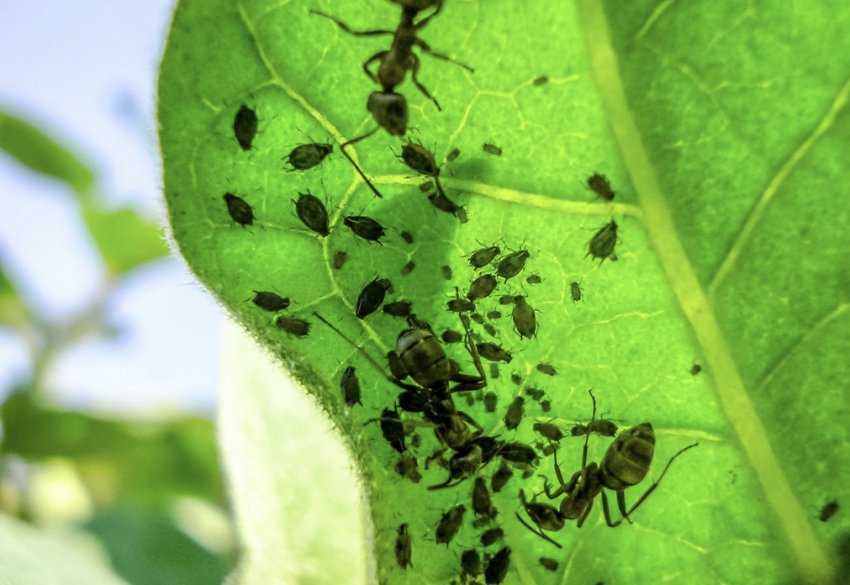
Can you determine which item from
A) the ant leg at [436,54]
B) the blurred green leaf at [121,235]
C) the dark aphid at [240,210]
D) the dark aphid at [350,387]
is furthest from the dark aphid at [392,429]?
the blurred green leaf at [121,235]

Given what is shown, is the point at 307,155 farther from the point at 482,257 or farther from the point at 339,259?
the point at 482,257

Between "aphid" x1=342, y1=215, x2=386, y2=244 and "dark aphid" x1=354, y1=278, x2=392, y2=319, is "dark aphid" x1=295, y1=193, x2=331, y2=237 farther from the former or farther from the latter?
"dark aphid" x1=354, y1=278, x2=392, y2=319

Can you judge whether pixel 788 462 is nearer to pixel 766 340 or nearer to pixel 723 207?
pixel 766 340

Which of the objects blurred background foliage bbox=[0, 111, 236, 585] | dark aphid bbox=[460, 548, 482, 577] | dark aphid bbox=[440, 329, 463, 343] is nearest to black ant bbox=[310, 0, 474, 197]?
dark aphid bbox=[440, 329, 463, 343]

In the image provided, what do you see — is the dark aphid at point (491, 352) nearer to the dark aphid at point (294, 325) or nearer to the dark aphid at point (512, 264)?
the dark aphid at point (512, 264)

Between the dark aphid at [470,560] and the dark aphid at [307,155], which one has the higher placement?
the dark aphid at [307,155]

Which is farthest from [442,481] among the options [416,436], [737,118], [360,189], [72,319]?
[72,319]

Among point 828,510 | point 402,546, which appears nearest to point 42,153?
point 402,546
